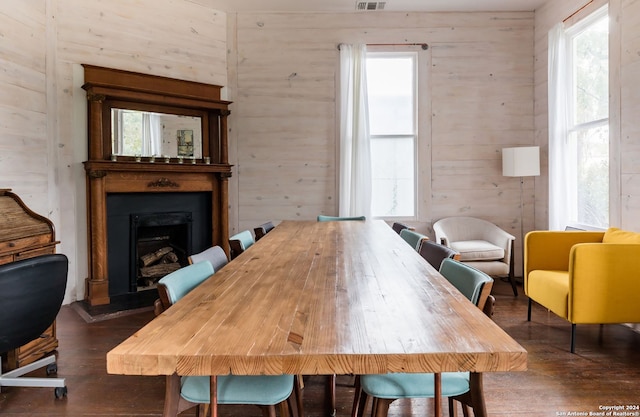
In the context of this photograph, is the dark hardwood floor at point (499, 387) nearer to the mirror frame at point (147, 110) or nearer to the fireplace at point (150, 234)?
the fireplace at point (150, 234)

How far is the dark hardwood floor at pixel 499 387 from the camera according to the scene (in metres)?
2.10

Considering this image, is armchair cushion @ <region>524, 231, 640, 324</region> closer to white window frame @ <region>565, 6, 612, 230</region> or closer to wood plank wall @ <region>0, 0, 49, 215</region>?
white window frame @ <region>565, 6, 612, 230</region>

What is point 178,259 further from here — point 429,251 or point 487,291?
point 487,291

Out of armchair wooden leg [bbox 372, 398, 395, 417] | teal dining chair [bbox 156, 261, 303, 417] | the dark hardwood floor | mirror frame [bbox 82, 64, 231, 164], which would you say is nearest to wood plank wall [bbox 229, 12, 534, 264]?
mirror frame [bbox 82, 64, 231, 164]

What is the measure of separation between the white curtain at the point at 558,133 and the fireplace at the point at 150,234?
4005 millimetres

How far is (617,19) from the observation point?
11.4 feet

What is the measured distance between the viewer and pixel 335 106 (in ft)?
16.7

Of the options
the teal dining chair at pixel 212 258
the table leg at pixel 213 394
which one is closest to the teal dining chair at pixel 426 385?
the table leg at pixel 213 394

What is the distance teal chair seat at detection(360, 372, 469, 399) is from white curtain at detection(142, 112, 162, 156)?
3.81 meters

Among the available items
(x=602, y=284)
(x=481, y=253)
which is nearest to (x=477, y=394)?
(x=602, y=284)

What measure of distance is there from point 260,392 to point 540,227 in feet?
15.0

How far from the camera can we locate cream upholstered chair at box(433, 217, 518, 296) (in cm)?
430

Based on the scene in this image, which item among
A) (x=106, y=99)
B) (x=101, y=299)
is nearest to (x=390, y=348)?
(x=101, y=299)

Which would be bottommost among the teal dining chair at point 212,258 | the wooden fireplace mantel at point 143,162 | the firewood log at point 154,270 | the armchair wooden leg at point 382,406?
the firewood log at point 154,270
